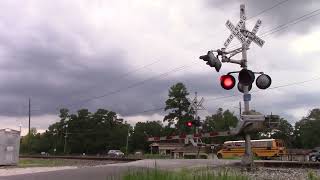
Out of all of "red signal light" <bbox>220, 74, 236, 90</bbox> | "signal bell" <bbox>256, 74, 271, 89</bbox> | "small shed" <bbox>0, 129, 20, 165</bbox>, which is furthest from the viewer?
"small shed" <bbox>0, 129, 20, 165</bbox>

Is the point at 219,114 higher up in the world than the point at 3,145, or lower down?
higher up

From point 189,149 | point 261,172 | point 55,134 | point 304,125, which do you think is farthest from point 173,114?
point 261,172

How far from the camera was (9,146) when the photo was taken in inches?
1503

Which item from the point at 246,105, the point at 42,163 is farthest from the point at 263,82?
the point at 42,163

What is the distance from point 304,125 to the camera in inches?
5453

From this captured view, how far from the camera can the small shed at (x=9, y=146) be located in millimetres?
37219

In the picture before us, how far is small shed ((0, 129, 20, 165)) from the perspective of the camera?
122ft

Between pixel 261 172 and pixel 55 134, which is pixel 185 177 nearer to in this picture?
pixel 261 172

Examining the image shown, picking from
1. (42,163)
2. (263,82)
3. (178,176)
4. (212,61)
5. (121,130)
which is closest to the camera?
(178,176)

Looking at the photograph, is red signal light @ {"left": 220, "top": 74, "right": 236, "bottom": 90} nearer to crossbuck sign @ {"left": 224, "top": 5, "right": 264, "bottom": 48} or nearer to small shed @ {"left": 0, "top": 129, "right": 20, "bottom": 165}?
crossbuck sign @ {"left": 224, "top": 5, "right": 264, "bottom": 48}

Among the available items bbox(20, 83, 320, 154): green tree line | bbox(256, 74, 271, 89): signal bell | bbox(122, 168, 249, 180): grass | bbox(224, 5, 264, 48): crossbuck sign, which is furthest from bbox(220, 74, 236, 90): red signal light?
bbox(20, 83, 320, 154): green tree line

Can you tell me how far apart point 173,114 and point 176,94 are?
548cm

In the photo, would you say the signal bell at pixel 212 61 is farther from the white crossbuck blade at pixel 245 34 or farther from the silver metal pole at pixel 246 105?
the white crossbuck blade at pixel 245 34

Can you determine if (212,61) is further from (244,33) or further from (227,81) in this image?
(244,33)
